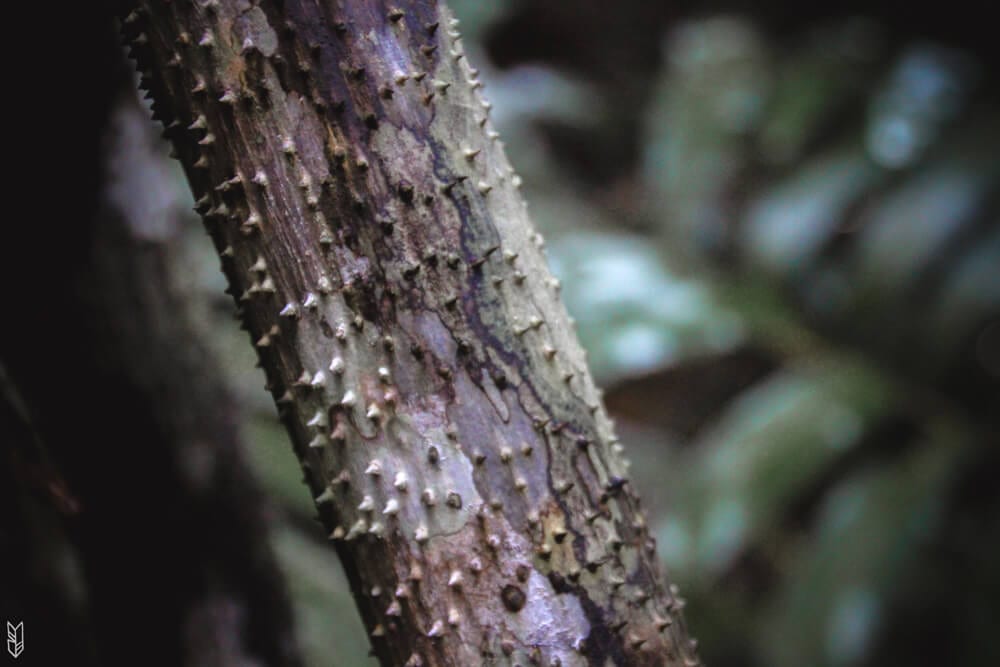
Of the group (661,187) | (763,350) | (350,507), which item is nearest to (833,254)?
(763,350)

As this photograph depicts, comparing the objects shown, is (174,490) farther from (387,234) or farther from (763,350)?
(763,350)

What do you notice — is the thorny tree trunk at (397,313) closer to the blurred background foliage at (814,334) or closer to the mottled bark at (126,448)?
the mottled bark at (126,448)
